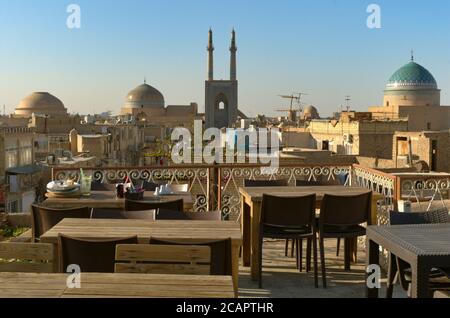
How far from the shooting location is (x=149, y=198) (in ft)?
17.8

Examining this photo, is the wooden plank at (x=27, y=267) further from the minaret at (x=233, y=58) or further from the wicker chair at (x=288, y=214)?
the minaret at (x=233, y=58)

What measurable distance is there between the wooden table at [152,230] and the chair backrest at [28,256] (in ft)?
0.90

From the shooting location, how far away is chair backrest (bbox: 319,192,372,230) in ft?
16.1

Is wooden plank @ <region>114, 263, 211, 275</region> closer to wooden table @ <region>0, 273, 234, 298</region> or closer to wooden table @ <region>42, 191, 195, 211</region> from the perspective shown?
wooden table @ <region>0, 273, 234, 298</region>

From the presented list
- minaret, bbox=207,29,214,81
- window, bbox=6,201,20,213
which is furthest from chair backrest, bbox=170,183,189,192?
minaret, bbox=207,29,214,81

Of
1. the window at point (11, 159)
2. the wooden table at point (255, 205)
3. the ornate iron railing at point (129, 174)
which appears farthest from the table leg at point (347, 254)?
the window at point (11, 159)

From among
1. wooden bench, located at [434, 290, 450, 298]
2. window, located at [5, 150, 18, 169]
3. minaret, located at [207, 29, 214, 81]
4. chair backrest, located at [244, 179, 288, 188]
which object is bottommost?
window, located at [5, 150, 18, 169]

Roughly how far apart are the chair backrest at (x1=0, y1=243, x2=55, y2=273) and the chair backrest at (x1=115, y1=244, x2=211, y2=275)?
1.59ft

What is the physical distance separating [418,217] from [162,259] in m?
1.95

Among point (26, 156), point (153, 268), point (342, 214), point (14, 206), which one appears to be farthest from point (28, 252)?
point (26, 156)

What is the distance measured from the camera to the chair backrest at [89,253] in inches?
126

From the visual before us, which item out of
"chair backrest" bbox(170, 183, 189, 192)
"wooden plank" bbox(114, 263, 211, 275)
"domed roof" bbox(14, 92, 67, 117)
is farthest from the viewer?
"domed roof" bbox(14, 92, 67, 117)
